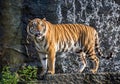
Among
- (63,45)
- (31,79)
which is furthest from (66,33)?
(31,79)

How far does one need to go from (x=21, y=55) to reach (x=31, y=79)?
9.98ft

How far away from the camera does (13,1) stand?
39.4 ft

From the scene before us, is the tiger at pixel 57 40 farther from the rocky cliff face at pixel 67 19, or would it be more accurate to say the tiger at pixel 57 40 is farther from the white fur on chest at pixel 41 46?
the rocky cliff face at pixel 67 19

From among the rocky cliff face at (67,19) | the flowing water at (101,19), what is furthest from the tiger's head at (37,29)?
the flowing water at (101,19)

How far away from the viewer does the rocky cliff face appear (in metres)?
12.0

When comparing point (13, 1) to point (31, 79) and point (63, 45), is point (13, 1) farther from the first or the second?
point (31, 79)

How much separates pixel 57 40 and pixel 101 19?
8.38 feet

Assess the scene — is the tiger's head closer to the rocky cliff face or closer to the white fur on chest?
the white fur on chest

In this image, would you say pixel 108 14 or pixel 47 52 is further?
pixel 108 14

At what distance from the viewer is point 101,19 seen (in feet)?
40.5

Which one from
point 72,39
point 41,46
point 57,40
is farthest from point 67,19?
point 41,46

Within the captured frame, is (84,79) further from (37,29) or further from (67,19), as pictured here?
(67,19)

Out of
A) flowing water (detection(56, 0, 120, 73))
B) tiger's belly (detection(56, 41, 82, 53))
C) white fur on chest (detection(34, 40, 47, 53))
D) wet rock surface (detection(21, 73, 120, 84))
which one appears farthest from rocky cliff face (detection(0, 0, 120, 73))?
wet rock surface (detection(21, 73, 120, 84))

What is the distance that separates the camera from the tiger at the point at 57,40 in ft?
31.6
